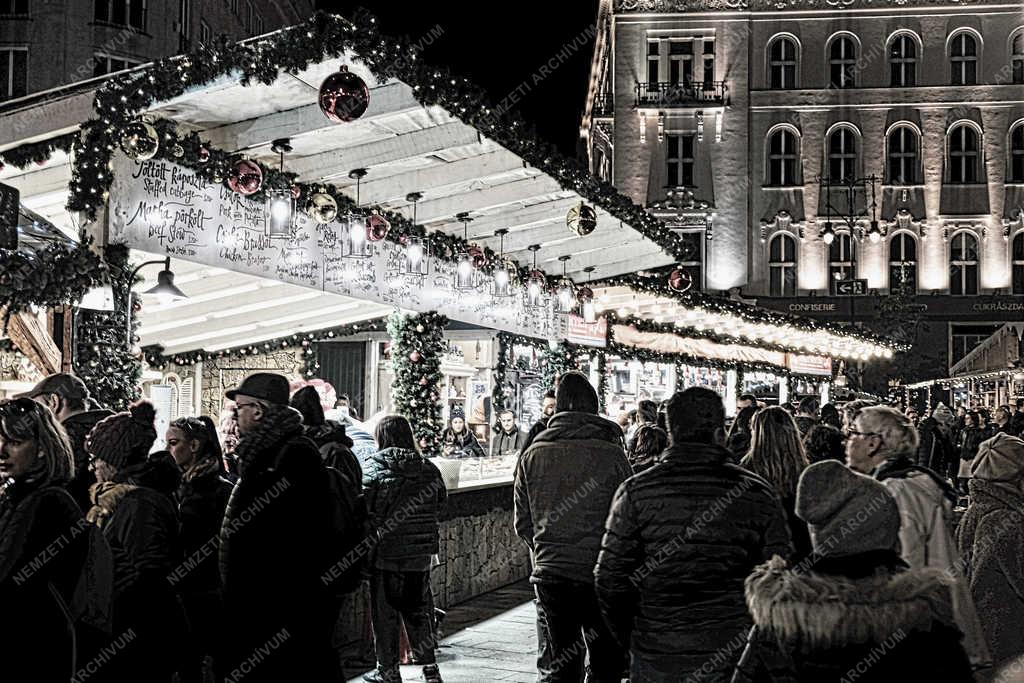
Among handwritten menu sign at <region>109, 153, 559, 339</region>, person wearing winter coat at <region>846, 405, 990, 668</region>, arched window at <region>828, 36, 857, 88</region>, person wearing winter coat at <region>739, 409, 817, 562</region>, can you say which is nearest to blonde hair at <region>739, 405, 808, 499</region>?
person wearing winter coat at <region>739, 409, 817, 562</region>

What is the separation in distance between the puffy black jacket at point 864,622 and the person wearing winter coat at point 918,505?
189 cm

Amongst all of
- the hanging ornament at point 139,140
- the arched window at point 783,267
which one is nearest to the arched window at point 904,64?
the arched window at point 783,267

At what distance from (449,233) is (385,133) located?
363 cm

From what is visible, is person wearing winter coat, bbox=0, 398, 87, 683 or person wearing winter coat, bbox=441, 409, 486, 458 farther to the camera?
person wearing winter coat, bbox=441, 409, 486, 458

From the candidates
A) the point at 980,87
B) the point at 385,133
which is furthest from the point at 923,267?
the point at 385,133

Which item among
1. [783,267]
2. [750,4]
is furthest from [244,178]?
[750,4]

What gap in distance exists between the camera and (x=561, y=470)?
6.45 metres

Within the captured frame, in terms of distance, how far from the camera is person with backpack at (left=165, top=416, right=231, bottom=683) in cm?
575

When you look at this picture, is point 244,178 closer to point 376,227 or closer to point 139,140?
point 139,140

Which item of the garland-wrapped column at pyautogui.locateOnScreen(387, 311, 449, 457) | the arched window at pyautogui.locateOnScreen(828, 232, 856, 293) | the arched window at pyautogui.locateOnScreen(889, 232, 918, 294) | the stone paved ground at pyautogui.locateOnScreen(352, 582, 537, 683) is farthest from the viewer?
the arched window at pyautogui.locateOnScreen(828, 232, 856, 293)

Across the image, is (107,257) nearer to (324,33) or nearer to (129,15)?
(324,33)

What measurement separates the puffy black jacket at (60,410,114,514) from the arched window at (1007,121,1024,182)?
144 ft

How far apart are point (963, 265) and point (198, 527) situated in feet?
140

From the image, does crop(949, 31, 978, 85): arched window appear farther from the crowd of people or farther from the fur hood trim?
the fur hood trim
